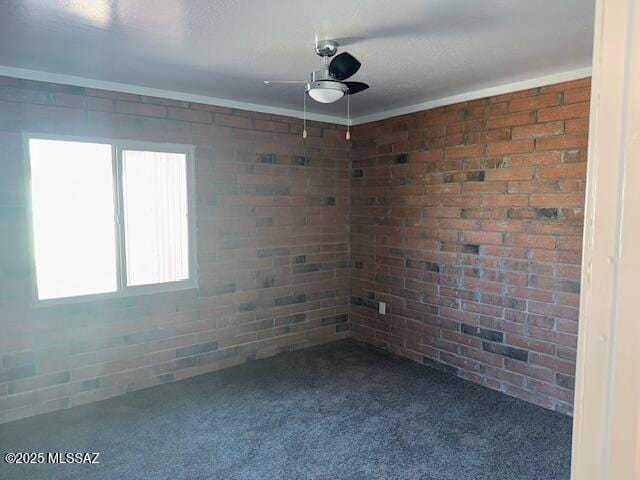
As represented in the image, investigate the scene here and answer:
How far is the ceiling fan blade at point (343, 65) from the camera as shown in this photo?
87.7 inches

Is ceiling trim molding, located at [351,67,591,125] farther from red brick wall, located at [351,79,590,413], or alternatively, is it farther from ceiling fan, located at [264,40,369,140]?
ceiling fan, located at [264,40,369,140]

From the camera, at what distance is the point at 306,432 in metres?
2.90

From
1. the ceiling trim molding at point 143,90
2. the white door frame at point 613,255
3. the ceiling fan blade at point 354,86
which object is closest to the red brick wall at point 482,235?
the ceiling trim molding at point 143,90

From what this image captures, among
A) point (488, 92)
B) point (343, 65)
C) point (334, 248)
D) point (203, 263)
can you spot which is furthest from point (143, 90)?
point (488, 92)

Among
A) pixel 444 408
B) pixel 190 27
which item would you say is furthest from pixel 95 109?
pixel 444 408

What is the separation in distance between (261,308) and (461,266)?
1950 millimetres

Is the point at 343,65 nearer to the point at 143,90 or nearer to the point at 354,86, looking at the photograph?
the point at 354,86

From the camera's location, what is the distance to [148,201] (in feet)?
11.7

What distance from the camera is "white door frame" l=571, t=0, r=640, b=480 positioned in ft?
1.61

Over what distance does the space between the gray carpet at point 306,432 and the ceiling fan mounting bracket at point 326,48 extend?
2.47 meters

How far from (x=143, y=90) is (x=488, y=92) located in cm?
283

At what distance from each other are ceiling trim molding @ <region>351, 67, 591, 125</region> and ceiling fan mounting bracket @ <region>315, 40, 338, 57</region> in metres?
1.56

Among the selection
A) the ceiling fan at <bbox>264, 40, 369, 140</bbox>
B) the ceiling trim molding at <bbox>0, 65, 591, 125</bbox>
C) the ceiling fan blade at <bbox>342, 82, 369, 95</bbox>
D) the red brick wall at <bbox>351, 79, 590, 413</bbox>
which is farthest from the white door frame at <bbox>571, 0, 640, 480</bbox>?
the ceiling trim molding at <bbox>0, 65, 591, 125</bbox>

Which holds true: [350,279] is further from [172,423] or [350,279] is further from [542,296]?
[172,423]
